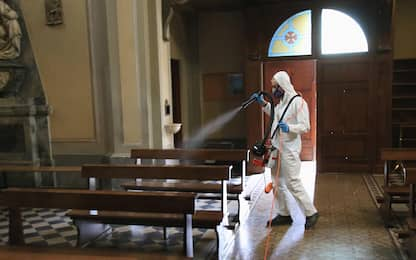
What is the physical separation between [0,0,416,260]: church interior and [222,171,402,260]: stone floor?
0.9 inches

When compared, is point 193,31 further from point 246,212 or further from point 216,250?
point 216,250

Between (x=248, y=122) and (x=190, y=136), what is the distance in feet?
4.39

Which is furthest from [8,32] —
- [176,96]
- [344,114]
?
[344,114]

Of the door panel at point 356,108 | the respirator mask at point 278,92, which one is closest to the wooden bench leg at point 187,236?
the respirator mask at point 278,92

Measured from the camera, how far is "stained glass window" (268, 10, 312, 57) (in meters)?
6.59

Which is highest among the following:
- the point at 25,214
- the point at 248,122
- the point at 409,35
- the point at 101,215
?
the point at 409,35

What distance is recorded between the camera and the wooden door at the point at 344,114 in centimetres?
641

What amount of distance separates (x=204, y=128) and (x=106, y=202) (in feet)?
16.8

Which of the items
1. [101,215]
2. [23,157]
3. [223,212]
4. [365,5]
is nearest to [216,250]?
[223,212]

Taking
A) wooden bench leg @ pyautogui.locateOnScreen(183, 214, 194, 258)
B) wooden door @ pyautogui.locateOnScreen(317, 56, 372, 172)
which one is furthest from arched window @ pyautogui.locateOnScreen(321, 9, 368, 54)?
wooden bench leg @ pyautogui.locateOnScreen(183, 214, 194, 258)

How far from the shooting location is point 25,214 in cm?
478

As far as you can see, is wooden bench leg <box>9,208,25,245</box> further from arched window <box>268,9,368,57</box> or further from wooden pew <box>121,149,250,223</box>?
arched window <box>268,9,368,57</box>

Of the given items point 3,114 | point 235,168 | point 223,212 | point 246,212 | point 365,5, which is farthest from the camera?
point 235,168

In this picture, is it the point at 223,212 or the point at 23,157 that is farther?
the point at 23,157
